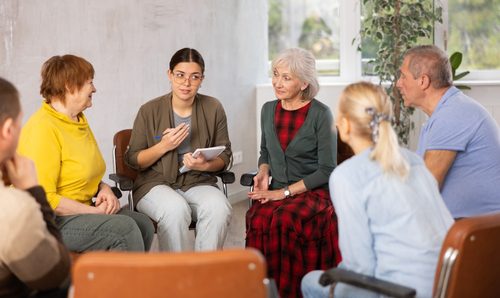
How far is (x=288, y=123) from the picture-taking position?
3.76 meters

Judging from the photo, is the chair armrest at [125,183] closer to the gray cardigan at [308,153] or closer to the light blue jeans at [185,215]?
the light blue jeans at [185,215]

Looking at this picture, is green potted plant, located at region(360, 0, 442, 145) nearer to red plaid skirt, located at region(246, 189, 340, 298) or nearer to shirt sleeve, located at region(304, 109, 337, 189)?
shirt sleeve, located at region(304, 109, 337, 189)

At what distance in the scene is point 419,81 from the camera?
10.7 feet

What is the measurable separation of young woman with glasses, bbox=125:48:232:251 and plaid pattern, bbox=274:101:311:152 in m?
0.29

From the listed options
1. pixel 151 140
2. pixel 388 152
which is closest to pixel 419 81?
pixel 388 152

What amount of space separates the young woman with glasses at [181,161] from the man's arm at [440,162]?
1.05 metres

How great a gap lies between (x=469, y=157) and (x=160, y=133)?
4.95 feet

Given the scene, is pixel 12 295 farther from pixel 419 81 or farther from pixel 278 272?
pixel 419 81

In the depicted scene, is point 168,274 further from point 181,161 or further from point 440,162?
point 181,161

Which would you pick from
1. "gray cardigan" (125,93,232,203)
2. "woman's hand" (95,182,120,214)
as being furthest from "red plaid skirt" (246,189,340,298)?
"woman's hand" (95,182,120,214)

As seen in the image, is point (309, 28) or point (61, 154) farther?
point (309, 28)

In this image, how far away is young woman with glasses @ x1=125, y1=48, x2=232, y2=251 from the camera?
11.7 feet

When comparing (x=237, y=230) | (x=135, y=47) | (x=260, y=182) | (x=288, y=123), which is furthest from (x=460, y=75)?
(x=260, y=182)

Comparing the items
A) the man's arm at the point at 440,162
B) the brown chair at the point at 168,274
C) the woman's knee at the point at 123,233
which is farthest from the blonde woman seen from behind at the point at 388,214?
the woman's knee at the point at 123,233
